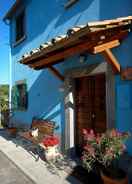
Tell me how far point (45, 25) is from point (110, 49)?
4366mm

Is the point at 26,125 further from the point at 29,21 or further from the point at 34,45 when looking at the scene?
the point at 29,21

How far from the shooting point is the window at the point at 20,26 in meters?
12.9

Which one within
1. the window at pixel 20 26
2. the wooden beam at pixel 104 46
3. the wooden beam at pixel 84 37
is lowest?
the wooden beam at pixel 104 46

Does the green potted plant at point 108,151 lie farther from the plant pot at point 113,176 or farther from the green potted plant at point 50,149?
the green potted plant at point 50,149

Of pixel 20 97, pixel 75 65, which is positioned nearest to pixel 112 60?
pixel 75 65

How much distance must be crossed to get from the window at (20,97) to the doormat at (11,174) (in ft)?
14.8

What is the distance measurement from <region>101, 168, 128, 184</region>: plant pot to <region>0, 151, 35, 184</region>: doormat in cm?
182

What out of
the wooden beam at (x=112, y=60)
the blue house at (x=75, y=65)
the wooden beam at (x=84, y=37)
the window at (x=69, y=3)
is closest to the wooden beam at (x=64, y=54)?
the blue house at (x=75, y=65)

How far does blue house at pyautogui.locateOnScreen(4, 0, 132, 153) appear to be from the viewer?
5994mm

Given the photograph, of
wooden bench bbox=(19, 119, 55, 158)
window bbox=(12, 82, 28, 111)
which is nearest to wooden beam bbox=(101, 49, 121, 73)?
wooden bench bbox=(19, 119, 55, 158)

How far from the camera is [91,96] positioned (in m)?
8.06

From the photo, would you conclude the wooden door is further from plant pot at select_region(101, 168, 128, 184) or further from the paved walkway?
plant pot at select_region(101, 168, 128, 184)

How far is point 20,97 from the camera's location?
1350 centimetres

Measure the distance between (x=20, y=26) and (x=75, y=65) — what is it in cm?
644
